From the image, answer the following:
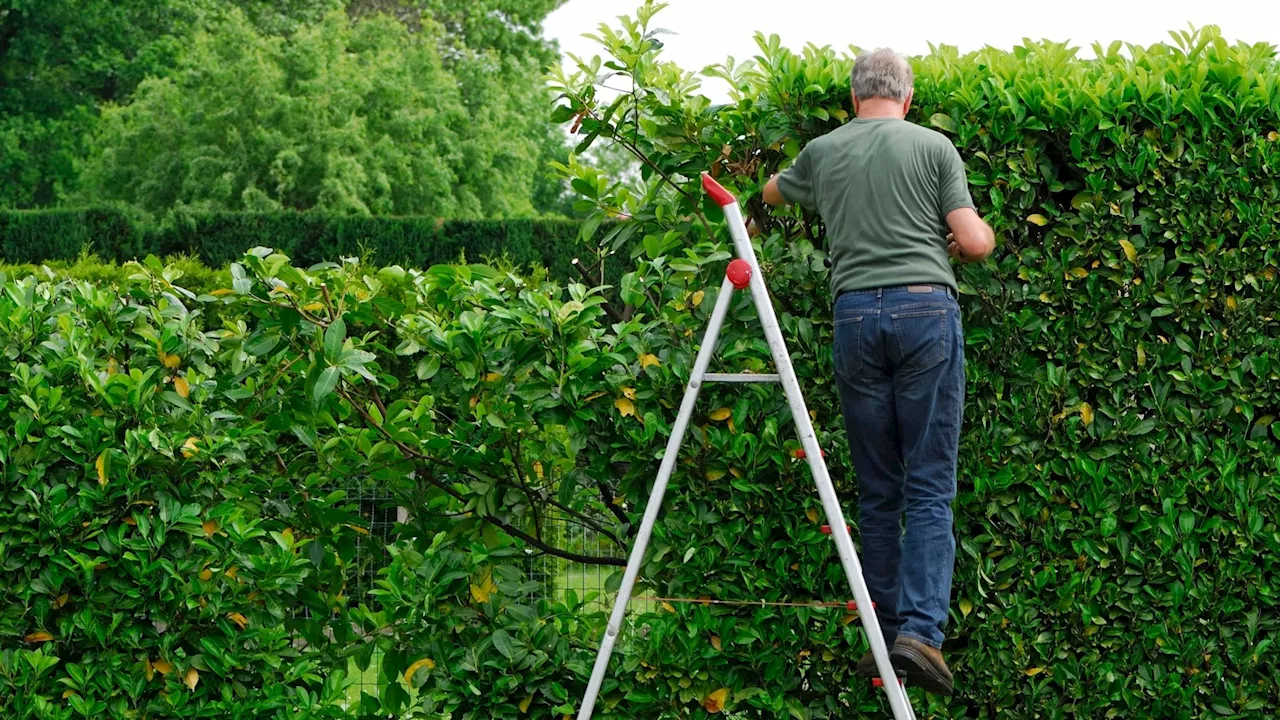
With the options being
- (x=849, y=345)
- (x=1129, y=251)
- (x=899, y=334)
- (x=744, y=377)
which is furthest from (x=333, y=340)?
(x=1129, y=251)

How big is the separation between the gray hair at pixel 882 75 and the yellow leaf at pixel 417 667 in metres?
2.38

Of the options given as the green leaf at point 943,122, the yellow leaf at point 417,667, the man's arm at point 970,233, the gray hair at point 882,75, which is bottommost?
the yellow leaf at point 417,667

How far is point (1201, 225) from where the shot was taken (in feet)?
13.7

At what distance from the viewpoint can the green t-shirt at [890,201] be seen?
12.1 feet

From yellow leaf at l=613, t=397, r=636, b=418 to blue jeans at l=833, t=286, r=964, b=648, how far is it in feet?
2.27

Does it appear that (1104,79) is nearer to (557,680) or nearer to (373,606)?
(557,680)

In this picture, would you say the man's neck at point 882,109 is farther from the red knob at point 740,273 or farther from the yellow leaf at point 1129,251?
the yellow leaf at point 1129,251

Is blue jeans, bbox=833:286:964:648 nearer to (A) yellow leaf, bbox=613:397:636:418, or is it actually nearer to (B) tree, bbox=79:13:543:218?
(A) yellow leaf, bbox=613:397:636:418

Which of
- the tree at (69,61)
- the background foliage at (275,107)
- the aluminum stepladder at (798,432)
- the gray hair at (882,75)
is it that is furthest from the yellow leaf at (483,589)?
the tree at (69,61)

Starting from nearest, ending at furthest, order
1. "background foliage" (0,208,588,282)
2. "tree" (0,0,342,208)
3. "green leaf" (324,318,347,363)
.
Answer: "green leaf" (324,318,347,363), "background foliage" (0,208,588,282), "tree" (0,0,342,208)

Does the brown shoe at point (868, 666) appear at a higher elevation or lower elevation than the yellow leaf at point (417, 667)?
higher

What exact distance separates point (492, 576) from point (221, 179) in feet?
75.8

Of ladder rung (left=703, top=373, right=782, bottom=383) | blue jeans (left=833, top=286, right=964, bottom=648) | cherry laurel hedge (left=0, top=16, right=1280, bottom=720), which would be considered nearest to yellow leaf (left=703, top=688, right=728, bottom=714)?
cherry laurel hedge (left=0, top=16, right=1280, bottom=720)

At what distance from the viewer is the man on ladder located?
143 inches
